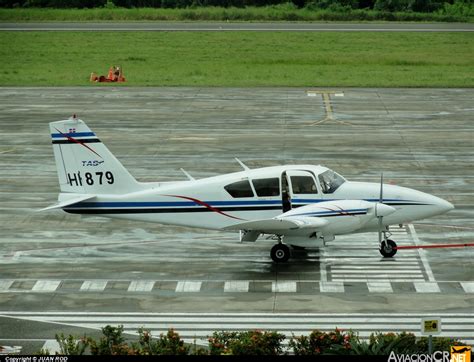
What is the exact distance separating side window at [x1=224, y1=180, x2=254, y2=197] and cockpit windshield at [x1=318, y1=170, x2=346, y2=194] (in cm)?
213

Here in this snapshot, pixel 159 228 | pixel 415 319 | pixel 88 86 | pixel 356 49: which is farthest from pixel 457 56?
pixel 415 319

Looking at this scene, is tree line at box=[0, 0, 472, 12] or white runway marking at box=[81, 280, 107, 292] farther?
tree line at box=[0, 0, 472, 12]

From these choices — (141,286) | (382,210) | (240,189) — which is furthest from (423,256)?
(141,286)

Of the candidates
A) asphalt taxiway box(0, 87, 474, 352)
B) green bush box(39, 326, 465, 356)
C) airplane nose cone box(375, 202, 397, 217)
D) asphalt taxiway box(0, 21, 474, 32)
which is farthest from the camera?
asphalt taxiway box(0, 21, 474, 32)

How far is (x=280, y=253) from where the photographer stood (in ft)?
96.4

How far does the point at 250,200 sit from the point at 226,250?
229cm

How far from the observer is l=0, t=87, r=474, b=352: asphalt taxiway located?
25.1 metres

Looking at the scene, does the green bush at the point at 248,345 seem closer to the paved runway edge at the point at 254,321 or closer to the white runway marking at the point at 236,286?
the paved runway edge at the point at 254,321

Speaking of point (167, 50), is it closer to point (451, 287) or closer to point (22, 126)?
point (22, 126)

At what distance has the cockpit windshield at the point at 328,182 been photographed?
96.9ft

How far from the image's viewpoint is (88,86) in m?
72.7

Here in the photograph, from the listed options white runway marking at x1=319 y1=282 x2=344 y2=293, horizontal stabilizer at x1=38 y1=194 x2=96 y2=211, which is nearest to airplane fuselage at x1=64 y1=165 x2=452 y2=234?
horizontal stabilizer at x1=38 y1=194 x2=96 y2=211

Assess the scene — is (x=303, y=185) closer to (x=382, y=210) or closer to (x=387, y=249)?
(x=382, y=210)

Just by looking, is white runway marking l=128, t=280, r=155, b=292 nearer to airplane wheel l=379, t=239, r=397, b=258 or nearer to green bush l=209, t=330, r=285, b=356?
airplane wheel l=379, t=239, r=397, b=258
